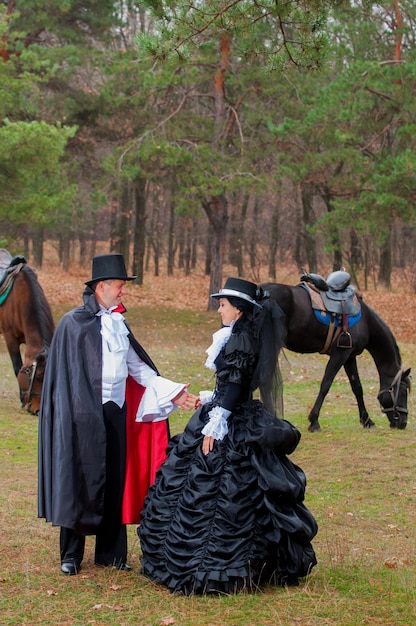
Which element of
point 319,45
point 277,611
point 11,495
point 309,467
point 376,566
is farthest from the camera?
point 309,467

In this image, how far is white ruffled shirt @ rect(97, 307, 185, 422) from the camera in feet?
17.4

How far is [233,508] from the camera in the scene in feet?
15.7

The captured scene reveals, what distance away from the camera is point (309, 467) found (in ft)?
31.1

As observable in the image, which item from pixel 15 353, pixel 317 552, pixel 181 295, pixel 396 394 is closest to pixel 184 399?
pixel 317 552

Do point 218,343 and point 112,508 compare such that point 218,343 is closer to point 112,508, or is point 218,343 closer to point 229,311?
point 229,311

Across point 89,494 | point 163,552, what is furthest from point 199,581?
point 89,494

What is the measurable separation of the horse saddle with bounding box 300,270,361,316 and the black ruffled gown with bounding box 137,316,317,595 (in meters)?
6.17

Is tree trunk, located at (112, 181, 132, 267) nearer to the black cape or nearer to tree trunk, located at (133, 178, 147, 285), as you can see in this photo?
tree trunk, located at (133, 178, 147, 285)

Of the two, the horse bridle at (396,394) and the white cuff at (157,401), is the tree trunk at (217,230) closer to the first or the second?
the horse bridle at (396,394)

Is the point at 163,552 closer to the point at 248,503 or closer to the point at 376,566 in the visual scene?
the point at 248,503

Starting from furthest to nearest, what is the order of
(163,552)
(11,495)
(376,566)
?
(11,495) < (376,566) < (163,552)

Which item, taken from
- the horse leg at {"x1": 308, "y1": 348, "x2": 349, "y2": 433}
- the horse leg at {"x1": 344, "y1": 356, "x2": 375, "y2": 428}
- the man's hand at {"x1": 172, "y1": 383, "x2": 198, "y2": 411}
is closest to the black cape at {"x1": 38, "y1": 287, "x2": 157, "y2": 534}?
the man's hand at {"x1": 172, "y1": 383, "x2": 198, "y2": 411}

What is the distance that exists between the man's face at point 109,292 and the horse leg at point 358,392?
657 cm

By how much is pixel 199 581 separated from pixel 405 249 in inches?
1445
